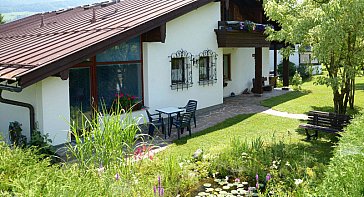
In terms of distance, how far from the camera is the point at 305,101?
58.4 ft

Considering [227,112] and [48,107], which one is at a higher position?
[48,107]

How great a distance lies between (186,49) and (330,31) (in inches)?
242

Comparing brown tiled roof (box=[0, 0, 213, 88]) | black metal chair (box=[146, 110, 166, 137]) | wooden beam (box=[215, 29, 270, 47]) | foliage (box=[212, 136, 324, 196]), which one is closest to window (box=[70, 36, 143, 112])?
brown tiled roof (box=[0, 0, 213, 88])

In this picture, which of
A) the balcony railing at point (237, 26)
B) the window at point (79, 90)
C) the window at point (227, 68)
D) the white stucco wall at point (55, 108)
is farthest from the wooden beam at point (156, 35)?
the window at point (227, 68)

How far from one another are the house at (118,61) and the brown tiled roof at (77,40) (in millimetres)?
23

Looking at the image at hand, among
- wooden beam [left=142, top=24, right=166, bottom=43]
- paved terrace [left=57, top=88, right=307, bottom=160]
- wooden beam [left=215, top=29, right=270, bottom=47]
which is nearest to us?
paved terrace [left=57, top=88, right=307, bottom=160]

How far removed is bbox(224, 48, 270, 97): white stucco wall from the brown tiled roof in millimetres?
5491

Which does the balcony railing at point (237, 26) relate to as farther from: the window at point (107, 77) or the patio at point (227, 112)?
the window at point (107, 77)

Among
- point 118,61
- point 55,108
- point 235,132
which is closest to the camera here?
point 55,108

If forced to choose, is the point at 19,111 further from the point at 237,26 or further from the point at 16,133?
the point at 237,26

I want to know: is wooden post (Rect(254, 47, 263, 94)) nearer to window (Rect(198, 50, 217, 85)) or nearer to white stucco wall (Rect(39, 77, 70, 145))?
window (Rect(198, 50, 217, 85))

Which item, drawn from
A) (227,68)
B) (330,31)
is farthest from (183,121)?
(227,68)

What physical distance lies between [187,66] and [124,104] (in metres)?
3.45

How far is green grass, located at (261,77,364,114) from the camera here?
52.3 feet
